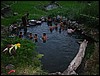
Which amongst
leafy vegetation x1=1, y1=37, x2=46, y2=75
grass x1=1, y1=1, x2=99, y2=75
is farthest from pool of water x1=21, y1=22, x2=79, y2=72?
grass x1=1, y1=1, x2=99, y2=75

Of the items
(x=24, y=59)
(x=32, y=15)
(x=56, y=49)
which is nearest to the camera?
(x=24, y=59)

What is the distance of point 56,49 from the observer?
103 ft

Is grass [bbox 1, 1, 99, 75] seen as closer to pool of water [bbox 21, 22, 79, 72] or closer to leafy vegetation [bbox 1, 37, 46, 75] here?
leafy vegetation [bbox 1, 37, 46, 75]

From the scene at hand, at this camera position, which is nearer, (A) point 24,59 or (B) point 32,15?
(A) point 24,59

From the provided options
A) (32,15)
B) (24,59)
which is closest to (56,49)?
(24,59)

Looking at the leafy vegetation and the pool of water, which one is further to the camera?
the pool of water

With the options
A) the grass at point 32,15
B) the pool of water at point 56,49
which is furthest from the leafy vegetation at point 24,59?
the pool of water at point 56,49

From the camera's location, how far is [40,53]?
29672 millimetres

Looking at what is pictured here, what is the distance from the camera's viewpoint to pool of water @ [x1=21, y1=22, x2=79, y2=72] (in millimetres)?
26942

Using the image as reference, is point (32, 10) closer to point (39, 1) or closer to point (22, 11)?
point (22, 11)

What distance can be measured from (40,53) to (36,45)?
9.01 feet

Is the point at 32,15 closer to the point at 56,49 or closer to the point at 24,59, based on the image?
the point at 56,49

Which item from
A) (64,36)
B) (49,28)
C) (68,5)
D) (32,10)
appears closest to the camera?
(64,36)

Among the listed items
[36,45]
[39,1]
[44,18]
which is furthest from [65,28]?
[39,1]
